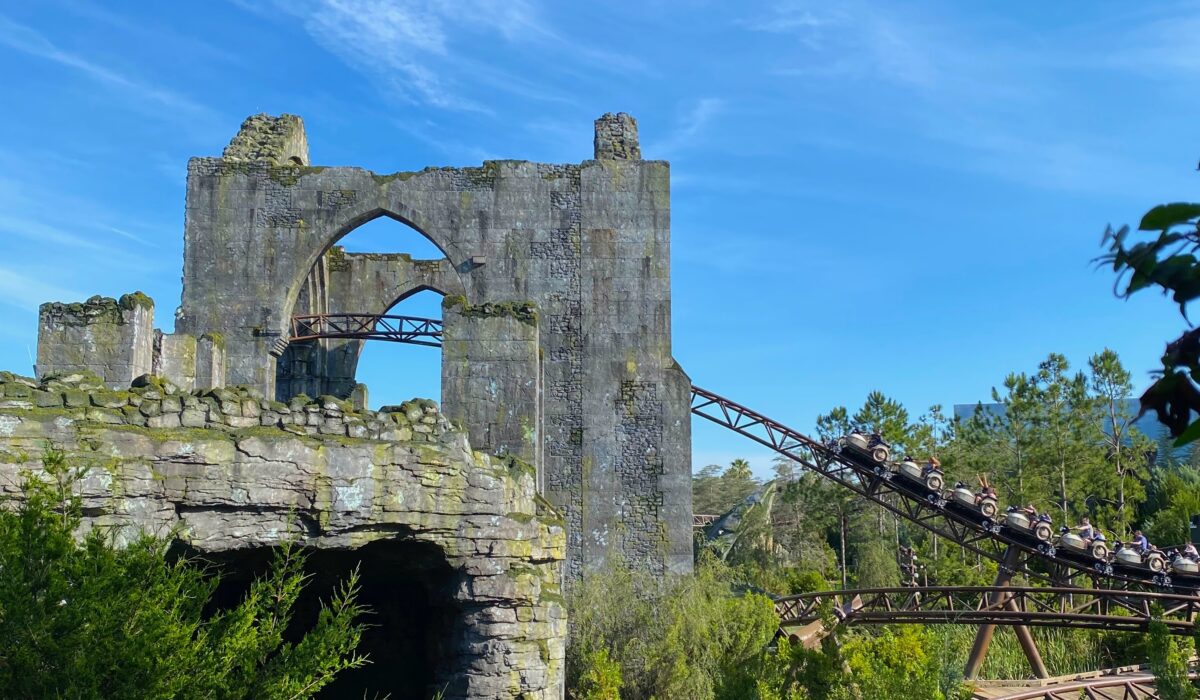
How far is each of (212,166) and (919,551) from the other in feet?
68.2

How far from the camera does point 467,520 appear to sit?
31.8ft

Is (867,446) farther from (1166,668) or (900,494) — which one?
(1166,668)

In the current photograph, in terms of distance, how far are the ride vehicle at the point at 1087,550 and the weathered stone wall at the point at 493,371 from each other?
8.35 meters

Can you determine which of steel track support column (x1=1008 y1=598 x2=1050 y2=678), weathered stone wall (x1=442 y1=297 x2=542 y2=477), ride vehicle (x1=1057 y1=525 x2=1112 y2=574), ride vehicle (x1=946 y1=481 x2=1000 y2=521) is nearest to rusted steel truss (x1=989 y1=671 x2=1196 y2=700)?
steel track support column (x1=1008 y1=598 x2=1050 y2=678)

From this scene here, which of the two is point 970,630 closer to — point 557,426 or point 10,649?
point 557,426

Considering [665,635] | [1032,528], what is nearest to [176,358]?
[665,635]

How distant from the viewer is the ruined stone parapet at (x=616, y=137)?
20875 millimetres

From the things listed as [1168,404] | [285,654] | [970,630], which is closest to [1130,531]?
[970,630]

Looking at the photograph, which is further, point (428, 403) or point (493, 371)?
point (493, 371)

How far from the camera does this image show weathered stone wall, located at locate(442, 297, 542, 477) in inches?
554

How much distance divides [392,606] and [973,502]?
9695 millimetres

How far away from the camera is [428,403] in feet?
32.4

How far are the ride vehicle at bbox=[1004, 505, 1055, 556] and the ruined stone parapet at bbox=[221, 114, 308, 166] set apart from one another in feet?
47.9

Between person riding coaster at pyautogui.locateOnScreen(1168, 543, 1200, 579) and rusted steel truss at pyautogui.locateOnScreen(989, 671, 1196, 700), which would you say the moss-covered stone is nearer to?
rusted steel truss at pyautogui.locateOnScreen(989, 671, 1196, 700)
